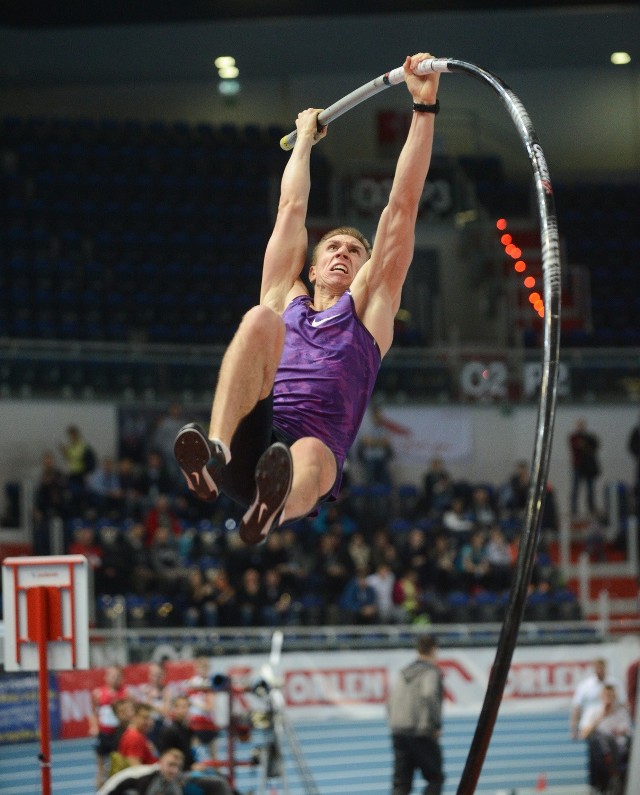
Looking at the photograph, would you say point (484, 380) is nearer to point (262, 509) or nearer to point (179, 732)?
point (179, 732)

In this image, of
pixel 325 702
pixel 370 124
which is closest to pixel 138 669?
pixel 325 702

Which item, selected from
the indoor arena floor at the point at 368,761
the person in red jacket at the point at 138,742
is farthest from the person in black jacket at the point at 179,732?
the indoor arena floor at the point at 368,761

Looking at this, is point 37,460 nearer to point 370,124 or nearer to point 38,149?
point 38,149

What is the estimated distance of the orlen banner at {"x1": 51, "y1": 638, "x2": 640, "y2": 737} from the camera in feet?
49.2

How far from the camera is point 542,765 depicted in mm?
14125

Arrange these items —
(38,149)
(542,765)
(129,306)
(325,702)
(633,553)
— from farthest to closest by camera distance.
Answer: (38,149)
(129,306)
(633,553)
(325,702)
(542,765)

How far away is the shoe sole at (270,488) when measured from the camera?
18.2 ft

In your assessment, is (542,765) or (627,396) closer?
(542,765)

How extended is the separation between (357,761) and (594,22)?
13751mm

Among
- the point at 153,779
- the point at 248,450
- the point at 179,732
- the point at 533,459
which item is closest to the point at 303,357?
the point at 248,450

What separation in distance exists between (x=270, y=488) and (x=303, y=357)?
1046mm

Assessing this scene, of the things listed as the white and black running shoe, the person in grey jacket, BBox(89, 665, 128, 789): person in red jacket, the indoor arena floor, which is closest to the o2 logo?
the indoor arena floor

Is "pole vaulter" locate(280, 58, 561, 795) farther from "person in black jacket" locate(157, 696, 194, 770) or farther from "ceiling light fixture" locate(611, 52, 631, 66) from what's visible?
"ceiling light fixture" locate(611, 52, 631, 66)

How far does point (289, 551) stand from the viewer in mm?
17094
